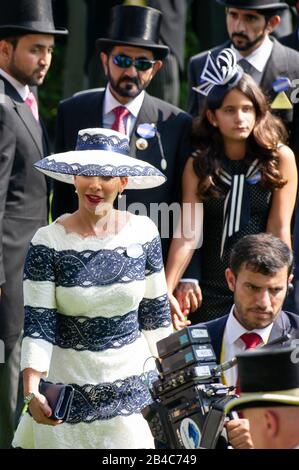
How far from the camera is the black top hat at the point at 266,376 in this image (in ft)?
15.8

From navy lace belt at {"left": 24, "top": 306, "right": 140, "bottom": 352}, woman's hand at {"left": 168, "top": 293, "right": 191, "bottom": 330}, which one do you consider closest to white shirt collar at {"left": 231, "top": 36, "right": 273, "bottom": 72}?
woman's hand at {"left": 168, "top": 293, "right": 191, "bottom": 330}

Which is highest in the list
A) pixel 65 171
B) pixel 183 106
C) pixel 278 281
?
pixel 65 171

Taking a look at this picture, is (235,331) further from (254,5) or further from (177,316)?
(254,5)

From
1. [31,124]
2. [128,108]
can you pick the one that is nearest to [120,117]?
[128,108]

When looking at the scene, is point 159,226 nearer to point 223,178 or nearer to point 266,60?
point 223,178

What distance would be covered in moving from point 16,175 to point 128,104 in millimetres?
690

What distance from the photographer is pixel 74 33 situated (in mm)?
11516

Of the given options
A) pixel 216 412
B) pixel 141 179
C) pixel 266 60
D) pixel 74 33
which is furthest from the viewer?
pixel 74 33

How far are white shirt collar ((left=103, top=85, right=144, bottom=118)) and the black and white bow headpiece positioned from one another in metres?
0.33

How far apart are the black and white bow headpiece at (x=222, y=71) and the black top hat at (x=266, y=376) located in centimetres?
279

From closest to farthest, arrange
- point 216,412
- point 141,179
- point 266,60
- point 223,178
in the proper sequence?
point 216,412
point 141,179
point 223,178
point 266,60

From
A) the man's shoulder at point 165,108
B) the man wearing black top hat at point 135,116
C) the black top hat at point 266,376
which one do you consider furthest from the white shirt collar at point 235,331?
the man's shoulder at point 165,108
